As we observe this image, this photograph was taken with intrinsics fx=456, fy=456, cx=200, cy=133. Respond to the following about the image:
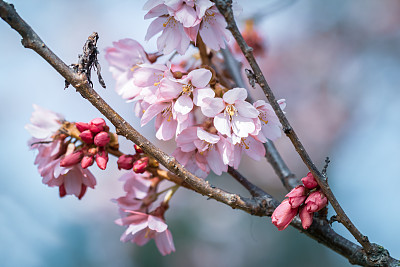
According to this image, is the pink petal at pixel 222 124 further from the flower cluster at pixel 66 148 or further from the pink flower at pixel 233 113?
the flower cluster at pixel 66 148

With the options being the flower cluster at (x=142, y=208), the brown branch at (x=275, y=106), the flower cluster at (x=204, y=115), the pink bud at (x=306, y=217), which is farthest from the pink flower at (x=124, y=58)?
the pink bud at (x=306, y=217)

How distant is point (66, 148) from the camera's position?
3.92 feet

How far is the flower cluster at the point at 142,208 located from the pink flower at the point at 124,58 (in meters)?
0.27

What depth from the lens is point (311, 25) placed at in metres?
4.50

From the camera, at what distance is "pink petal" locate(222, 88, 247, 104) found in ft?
3.22

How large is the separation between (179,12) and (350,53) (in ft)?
11.6

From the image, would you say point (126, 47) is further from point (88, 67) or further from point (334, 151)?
point (334, 151)

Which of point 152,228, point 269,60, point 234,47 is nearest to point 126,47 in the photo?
point 152,228

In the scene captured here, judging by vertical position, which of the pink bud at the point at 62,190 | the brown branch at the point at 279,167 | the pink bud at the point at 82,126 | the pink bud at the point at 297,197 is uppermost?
the brown branch at the point at 279,167

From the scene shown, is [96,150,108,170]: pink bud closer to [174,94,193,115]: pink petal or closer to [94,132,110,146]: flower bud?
[94,132,110,146]: flower bud

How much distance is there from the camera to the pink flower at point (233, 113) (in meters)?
0.99

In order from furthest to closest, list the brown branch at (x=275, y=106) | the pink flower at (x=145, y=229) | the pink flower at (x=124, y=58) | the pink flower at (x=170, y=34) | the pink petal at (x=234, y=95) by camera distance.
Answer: the pink flower at (x=124, y=58)
the pink flower at (x=145, y=229)
the pink flower at (x=170, y=34)
the pink petal at (x=234, y=95)
the brown branch at (x=275, y=106)

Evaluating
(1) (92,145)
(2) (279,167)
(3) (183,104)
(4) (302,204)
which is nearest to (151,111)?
(3) (183,104)

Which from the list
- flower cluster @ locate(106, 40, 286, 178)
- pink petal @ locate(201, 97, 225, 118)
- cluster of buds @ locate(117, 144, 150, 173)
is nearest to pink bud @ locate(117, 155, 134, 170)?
cluster of buds @ locate(117, 144, 150, 173)
